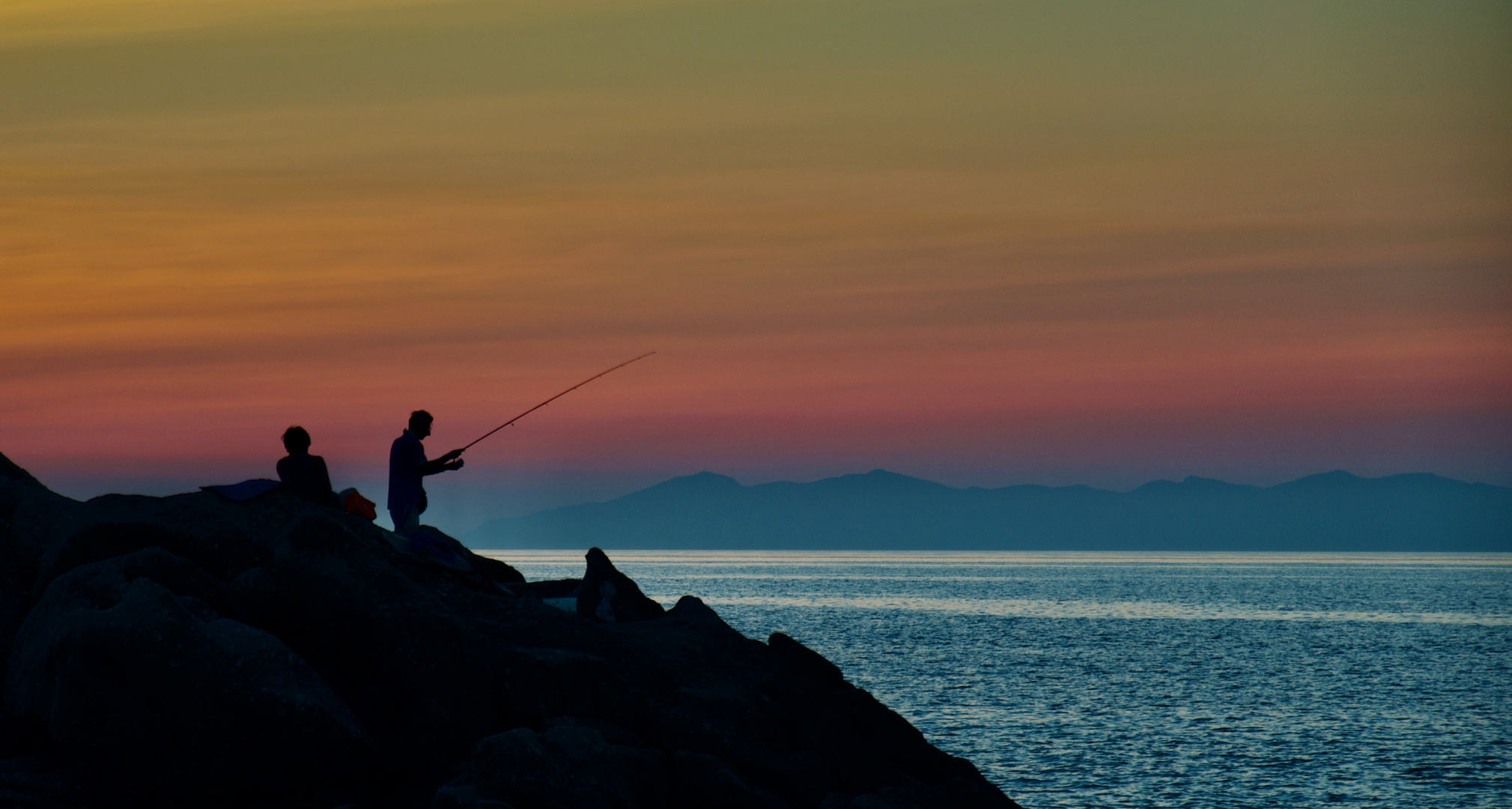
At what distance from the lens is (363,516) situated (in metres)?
17.4

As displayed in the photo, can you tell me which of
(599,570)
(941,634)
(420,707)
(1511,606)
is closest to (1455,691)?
(941,634)

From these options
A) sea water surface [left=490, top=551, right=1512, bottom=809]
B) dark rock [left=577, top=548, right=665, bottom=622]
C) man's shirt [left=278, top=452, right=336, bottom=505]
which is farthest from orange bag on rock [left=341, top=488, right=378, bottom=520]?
sea water surface [left=490, top=551, right=1512, bottom=809]

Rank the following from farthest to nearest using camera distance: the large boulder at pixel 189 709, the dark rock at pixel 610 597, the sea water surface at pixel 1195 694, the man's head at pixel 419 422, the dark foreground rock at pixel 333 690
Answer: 1. the sea water surface at pixel 1195 694
2. the dark rock at pixel 610 597
3. the man's head at pixel 419 422
4. the dark foreground rock at pixel 333 690
5. the large boulder at pixel 189 709

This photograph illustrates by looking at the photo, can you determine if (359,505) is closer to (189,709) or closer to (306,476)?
(306,476)

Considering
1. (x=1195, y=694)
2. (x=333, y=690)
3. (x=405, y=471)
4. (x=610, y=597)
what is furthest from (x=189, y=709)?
(x=1195, y=694)

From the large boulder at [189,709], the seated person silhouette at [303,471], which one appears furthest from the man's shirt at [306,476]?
the large boulder at [189,709]

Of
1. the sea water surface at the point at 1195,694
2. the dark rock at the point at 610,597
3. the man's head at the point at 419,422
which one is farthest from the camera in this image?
the sea water surface at the point at 1195,694

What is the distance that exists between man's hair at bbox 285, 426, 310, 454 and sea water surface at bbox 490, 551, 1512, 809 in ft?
64.1

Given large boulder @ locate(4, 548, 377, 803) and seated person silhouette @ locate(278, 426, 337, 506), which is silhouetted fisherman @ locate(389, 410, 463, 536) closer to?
seated person silhouette @ locate(278, 426, 337, 506)

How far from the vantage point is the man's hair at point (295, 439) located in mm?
15641

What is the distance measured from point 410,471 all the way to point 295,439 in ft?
5.16

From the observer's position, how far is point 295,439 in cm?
1566

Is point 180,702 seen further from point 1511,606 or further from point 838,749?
point 1511,606

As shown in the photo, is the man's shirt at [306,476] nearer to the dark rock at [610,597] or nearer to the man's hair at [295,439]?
the man's hair at [295,439]
